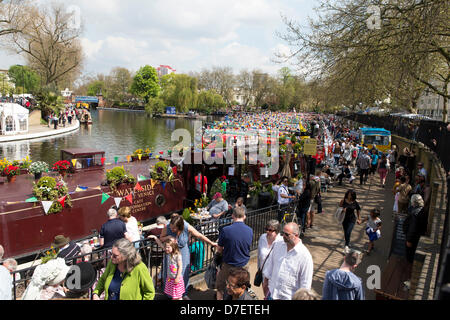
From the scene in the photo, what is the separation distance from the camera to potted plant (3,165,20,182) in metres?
9.62

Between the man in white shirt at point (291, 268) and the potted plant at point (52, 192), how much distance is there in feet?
21.2

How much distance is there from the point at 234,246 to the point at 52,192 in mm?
5711

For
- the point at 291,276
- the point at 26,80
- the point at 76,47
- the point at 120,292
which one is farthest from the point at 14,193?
the point at 26,80

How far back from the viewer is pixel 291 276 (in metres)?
3.88

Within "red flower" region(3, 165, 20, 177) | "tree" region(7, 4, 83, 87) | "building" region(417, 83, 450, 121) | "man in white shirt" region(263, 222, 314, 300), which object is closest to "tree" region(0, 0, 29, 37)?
"tree" region(7, 4, 83, 87)

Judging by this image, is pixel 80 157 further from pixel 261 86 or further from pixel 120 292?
pixel 261 86

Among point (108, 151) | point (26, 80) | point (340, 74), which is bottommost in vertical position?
point (108, 151)

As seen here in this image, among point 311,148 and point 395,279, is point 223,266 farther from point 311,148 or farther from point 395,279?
point 311,148

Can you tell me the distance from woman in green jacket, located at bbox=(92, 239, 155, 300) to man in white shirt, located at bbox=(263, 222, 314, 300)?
5.07ft

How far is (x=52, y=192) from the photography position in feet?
26.5

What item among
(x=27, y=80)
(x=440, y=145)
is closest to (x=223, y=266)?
(x=440, y=145)

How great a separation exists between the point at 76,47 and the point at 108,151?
117 feet

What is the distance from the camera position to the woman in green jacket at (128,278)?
3.57 m
